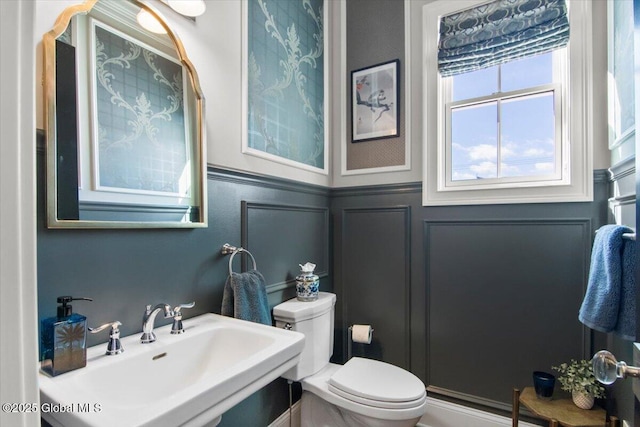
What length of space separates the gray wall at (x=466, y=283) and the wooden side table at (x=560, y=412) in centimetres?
18

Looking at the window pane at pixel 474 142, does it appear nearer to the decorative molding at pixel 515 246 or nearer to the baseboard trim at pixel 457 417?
the decorative molding at pixel 515 246

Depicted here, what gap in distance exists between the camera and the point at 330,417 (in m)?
1.59

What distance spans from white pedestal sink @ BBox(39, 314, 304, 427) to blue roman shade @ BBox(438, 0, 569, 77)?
1.85 metres

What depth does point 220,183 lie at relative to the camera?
54.1 inches

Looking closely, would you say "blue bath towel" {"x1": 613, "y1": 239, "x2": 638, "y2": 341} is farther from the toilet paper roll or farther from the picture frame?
the picture frame

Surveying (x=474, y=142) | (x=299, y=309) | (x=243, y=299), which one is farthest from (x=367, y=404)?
(x=474, y=142)

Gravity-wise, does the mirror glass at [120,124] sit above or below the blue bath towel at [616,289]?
above

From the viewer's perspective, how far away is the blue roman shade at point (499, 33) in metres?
1.64

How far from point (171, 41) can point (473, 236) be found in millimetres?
1770

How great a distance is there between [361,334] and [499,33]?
76.9 inches

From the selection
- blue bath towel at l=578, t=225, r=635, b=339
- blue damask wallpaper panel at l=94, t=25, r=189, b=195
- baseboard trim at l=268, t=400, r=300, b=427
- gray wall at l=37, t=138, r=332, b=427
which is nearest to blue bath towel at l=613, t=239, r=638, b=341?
blue bath towel at l=578, t=225, r=635, b=339

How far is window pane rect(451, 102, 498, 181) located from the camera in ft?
6.17

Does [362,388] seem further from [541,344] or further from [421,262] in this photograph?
[541,344]

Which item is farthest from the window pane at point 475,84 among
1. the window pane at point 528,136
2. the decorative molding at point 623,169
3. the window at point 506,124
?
the decorative molding at point 623,169
